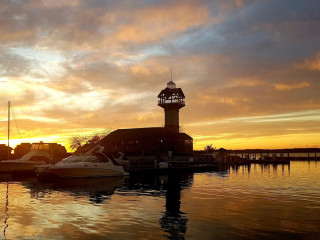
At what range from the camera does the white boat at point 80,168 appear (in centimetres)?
3641

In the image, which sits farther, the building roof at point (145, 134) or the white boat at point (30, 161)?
the building roof at point (145, 134)

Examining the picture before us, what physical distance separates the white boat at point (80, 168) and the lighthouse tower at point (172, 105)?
39546mm

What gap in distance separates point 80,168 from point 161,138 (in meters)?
36.4

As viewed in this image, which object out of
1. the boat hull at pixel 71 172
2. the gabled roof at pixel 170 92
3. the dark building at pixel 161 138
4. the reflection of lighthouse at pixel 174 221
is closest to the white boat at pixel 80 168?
the boat hull at pixel 71 172

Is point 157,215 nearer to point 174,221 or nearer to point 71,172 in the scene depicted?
point 174,221

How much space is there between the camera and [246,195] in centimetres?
2600

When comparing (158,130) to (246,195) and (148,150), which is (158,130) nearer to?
(148,150)

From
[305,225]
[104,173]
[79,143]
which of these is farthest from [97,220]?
[79,143]

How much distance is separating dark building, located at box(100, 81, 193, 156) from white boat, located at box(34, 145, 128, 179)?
28.0 meters

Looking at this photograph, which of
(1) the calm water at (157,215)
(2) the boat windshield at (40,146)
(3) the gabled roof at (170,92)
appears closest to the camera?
(1) the calm water at (157,215)

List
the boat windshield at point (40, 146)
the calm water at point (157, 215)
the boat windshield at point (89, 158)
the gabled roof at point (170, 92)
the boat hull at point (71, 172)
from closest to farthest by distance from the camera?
the calm water at point (157, 215), the boat hull at point (71, 172), the boat windshield at point (89, 158), the boat windshield at point (40, 146), the gabled roof at point (170, 92)

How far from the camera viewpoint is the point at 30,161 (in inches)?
1799

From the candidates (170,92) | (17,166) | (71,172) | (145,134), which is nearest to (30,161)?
(17,166)

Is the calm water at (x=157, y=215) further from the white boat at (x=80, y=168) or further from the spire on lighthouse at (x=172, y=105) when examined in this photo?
the spire on lighthouse at (x=172, y=105)
